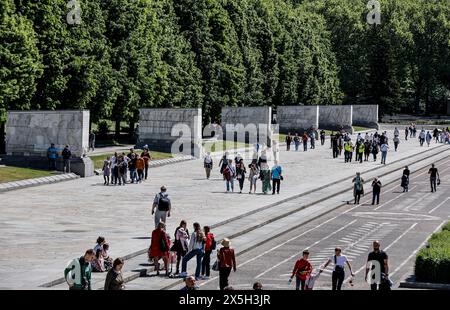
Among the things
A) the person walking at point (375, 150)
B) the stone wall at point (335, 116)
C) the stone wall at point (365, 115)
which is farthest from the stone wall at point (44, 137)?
the stone wall at point (365, 115)

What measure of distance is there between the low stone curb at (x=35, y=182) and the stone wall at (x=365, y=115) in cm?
7633

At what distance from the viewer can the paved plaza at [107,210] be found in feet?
80.9

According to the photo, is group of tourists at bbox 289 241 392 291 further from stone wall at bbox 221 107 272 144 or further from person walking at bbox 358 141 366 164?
stone wall at bbox 221 107 272 144

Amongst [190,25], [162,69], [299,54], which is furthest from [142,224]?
[299,54]

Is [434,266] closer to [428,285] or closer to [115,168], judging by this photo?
[428,285]

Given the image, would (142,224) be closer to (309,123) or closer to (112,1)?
(112,1)

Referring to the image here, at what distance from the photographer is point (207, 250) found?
22531 millimetres

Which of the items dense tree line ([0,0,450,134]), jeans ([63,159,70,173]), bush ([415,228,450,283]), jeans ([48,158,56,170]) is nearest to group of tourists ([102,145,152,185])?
jeans ([63,159,70,173])

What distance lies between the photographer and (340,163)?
62719mm

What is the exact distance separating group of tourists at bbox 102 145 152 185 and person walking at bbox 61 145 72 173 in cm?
261

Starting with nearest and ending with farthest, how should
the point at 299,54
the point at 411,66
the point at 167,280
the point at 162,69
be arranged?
the point at 167,280 < the point at 162,69 < the point at 299,54 < the point at 411,66

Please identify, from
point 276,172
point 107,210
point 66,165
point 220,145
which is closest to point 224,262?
point 107,210

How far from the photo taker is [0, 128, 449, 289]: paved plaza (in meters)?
24.7
